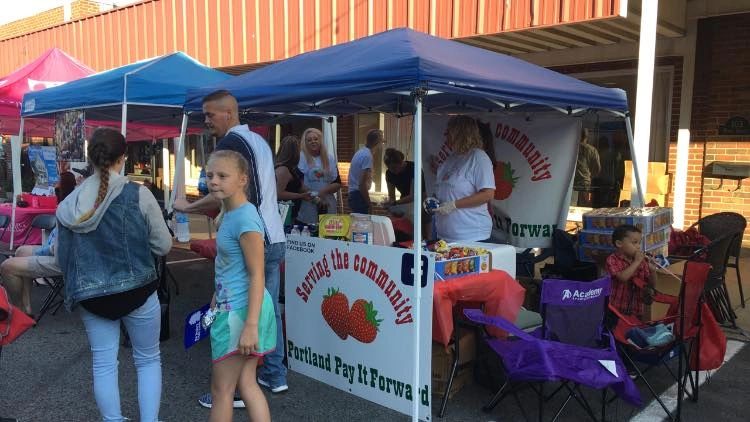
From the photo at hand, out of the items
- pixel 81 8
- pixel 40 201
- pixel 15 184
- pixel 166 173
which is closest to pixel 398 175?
pixel 40 201

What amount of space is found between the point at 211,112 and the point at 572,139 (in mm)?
3251

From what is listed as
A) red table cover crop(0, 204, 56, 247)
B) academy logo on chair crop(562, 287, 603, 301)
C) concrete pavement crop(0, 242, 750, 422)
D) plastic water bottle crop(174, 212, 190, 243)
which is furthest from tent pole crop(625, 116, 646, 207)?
red table cover crop(0, 204, 56, 247)

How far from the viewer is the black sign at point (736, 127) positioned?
7055 millimetres

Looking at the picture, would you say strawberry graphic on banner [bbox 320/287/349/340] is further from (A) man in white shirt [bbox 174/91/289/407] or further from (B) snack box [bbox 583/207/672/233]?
(B) snack box [bbox 583/207/672/233]

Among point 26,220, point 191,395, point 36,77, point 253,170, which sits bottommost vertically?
point 191,395

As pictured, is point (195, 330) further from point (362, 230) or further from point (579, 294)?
point (579, 294)

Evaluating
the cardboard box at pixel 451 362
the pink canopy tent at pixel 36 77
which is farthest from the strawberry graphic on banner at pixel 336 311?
the pink canopy tent at pixel 36 77

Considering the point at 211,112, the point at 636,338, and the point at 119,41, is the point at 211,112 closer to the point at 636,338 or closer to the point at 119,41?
the point at 636,338

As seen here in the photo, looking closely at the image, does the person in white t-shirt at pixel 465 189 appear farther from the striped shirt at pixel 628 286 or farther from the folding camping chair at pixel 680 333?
the folding camping chair at pixel 680 333

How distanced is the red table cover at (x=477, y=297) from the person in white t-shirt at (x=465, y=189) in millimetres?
537

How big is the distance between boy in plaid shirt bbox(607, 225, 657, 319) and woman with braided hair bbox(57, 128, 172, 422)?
2.82 metres

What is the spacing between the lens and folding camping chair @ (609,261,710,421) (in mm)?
3270

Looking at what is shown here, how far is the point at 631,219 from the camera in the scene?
420 cm

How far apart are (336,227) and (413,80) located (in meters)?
1.15
